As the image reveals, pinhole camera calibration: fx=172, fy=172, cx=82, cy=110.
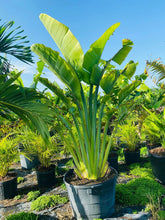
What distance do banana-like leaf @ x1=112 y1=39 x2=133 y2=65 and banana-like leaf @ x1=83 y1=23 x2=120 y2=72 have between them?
0.30 m

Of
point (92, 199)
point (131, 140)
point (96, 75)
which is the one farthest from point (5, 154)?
point (131, 140)

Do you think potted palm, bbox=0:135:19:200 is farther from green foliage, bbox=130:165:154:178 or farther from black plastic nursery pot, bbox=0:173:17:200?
green foliage, bbox=130:165:154:178

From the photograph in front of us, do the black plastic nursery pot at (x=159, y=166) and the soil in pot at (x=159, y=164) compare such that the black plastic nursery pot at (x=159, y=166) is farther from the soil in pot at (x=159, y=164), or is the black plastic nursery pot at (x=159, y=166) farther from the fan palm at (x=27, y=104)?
the fan palm at (x=27, y=104)

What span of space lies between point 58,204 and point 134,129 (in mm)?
2589

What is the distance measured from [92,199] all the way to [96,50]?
1.95 metres

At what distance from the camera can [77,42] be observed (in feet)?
7.66

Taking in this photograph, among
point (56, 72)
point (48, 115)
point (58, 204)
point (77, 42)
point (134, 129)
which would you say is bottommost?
point (58, 204)

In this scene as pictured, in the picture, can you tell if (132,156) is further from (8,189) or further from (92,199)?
(8,189)

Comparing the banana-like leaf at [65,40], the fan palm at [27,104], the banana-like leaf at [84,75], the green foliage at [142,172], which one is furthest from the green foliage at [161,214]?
the banana-like leaf at [65,40]

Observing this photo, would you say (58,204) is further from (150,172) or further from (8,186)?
(150,172)

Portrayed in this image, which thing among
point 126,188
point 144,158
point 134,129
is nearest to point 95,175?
point 126,188

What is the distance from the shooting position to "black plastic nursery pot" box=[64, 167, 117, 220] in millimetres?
2163

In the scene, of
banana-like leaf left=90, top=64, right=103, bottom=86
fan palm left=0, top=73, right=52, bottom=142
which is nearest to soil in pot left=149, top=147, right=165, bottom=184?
banana-like leaf left=90, top=64, right=103, bottom=86

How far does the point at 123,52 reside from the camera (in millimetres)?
2658
